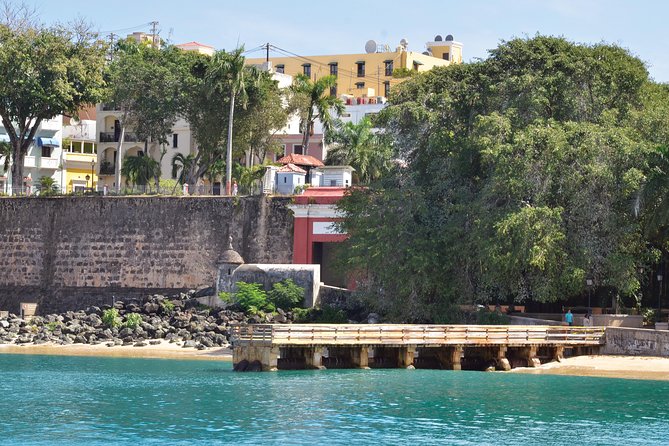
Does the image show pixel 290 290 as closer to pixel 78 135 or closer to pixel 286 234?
pixel 286 234

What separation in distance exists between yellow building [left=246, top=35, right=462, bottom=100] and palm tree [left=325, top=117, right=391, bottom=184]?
27.1m

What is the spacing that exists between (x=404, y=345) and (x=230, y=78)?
1078 inches

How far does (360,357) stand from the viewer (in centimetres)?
4331

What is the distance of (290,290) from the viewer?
54.8 metres

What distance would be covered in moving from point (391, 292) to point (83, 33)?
26.4m

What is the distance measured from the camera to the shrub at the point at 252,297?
5434 cm

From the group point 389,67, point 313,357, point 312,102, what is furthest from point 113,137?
point 313,357

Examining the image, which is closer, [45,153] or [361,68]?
[45,153]

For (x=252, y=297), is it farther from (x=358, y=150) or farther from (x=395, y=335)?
(x=358, y=150)

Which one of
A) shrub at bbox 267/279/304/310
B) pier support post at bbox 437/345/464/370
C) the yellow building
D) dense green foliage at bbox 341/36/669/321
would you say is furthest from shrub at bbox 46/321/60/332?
the yellow building

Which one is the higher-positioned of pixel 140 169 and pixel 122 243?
pixel 140 169

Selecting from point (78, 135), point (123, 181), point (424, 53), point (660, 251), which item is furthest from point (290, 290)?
point (424, 53)

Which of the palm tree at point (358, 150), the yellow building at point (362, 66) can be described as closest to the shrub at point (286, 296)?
the palm tree at point (358, 150)

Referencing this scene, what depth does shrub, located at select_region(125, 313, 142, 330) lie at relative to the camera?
54703 millimetres
